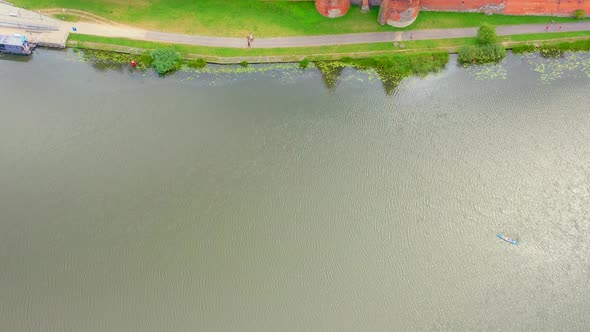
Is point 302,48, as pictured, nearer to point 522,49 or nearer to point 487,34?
point 487,34

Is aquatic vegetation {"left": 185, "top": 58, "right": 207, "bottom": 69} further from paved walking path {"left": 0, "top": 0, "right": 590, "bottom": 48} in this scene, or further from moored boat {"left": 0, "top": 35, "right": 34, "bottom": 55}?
moored boat {"left": 0, "top": 35, "right": 34, "bottom": 55}

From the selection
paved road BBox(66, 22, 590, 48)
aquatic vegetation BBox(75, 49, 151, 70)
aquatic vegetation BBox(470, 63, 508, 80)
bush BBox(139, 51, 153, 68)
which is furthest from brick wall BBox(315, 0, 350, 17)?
aquatic vegetation BBox(75, 49, 151, 70)

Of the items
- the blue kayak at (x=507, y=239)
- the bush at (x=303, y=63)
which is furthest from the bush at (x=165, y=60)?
the blue kayak at (x=507, y=239)

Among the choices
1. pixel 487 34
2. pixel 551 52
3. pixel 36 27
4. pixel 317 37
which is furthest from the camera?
pixel 36 27

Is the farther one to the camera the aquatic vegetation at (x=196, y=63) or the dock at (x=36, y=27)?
the dock at (x=36, y=27)

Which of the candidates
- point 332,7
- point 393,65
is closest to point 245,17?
point 332,7

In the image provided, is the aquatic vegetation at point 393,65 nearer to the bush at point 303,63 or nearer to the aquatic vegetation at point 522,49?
the bush at point 303,63

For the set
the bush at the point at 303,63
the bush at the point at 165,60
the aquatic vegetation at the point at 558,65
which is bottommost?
the aquatic vegetation at the point at 558,65

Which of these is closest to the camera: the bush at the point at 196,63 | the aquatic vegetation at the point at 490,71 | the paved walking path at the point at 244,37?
the aquatic vegetation at the point at 490,71
